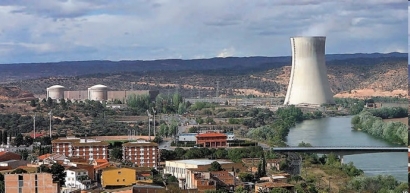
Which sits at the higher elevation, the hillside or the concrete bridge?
the hillside

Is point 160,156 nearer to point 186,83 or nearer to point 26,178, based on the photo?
point 26,178

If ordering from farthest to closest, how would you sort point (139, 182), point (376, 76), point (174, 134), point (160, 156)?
point (376, 76) → point (174, 134) → point (160, 156) → point (139, 182)

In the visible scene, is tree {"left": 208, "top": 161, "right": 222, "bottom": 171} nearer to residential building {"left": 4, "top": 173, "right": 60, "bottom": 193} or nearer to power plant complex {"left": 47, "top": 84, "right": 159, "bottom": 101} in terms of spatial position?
residential building {"left": 4, "top": 173, "right": 60, "bottom": 193}

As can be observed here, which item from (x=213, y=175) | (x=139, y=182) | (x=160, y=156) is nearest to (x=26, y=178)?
(x=139, y=182)

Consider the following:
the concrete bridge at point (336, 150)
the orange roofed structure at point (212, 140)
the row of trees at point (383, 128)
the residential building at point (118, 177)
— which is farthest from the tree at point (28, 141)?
the residential building at point (118, 177)

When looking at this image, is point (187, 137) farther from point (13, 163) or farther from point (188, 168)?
point (188, 168)

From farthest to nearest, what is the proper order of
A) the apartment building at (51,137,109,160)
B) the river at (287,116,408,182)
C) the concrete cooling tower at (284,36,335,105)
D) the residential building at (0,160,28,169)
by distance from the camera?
the concrete cooling tower at (284,36,335,105), the river at (287,116,408,182), the apartment building at (51,137,109,160), the residential building at (0,160,28,169)

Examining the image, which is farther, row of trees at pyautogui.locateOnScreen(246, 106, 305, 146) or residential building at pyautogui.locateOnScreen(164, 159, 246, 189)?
row of trees at pyautogui.locateOnScreen(246, 106, 305, 146)

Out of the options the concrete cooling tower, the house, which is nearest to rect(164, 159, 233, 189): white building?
the house

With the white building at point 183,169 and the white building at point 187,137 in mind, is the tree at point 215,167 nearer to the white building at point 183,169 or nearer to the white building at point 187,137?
the white building at point 183,169
